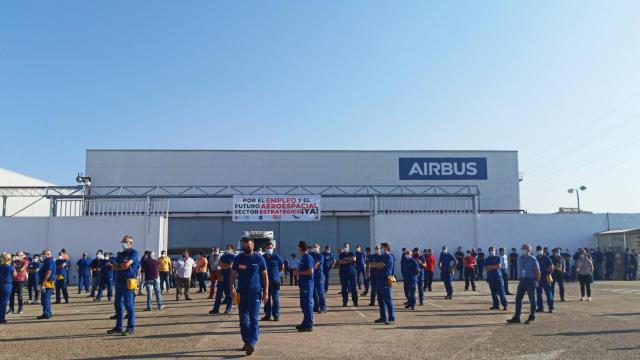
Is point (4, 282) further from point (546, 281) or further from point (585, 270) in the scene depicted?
point (585, 270)

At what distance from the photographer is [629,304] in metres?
14.9

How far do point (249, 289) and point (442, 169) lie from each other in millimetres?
31017

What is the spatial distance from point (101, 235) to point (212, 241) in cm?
920

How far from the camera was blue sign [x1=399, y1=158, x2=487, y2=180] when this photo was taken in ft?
123

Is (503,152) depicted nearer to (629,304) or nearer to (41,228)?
(629,304)

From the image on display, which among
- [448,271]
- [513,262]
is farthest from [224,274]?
[513,262]

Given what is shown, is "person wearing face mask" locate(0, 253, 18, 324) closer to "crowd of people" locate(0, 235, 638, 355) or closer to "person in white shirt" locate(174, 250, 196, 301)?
"crowd of people" locate(0, 235, 638, 355)

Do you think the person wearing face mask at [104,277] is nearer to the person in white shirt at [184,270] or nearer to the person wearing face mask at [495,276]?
the person in white shirt at [184,270]

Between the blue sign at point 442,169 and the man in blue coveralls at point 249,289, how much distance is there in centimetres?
2954

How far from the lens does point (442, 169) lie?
123 ft

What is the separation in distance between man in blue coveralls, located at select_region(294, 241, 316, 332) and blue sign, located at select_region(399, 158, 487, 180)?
27.0 meters

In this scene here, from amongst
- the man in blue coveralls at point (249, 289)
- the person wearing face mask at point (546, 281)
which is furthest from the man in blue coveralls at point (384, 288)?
the person wearing face mask at point (546, 281)

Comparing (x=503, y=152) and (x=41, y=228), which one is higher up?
(x=503, y=152)

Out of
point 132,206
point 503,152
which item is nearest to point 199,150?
point 132,206
